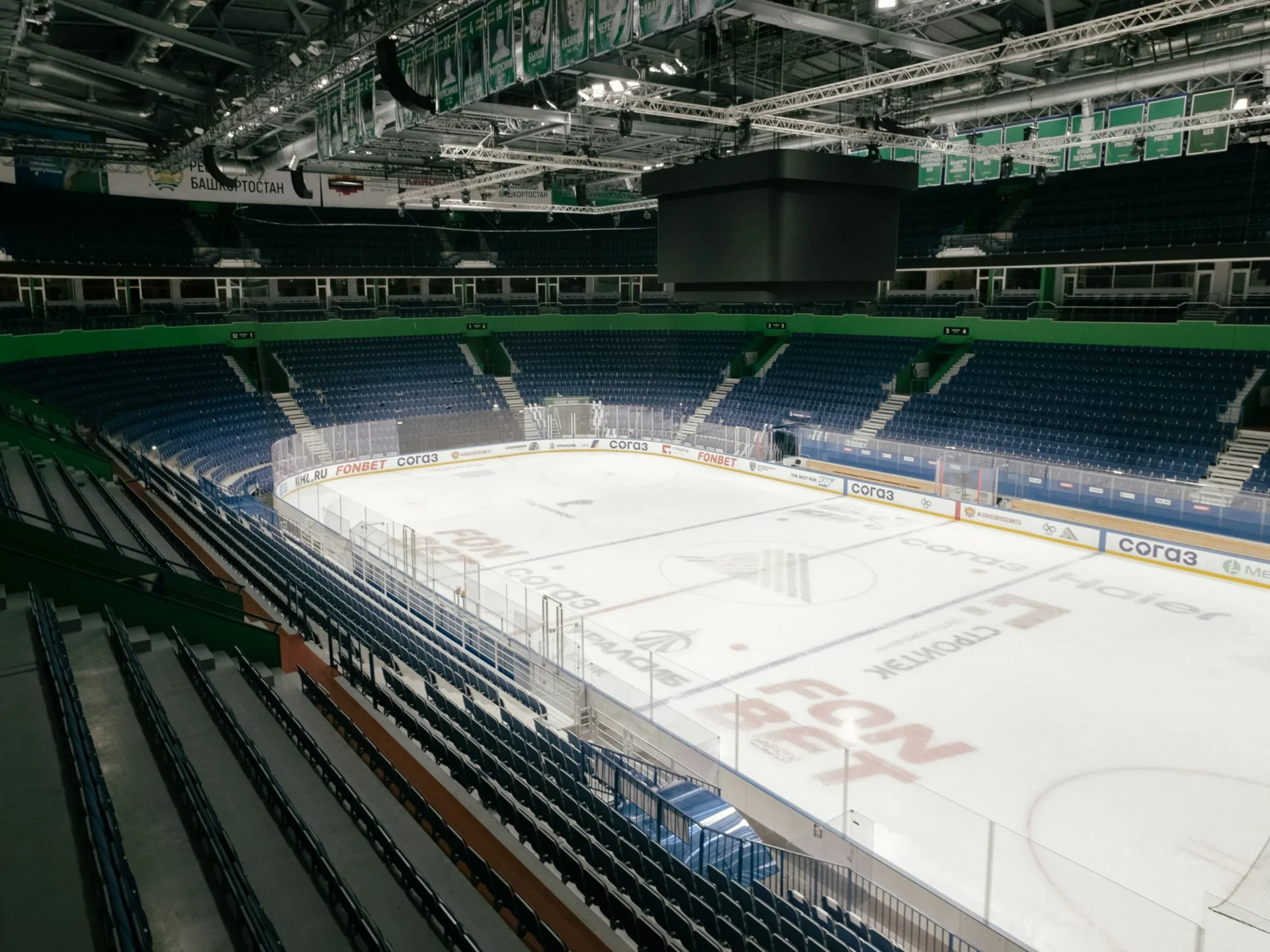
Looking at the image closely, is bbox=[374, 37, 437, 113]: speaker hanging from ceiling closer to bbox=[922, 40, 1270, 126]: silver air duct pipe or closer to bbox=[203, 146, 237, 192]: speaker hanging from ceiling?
bbox=[203, 146, 237, 192]: speaker hanging from ceiling

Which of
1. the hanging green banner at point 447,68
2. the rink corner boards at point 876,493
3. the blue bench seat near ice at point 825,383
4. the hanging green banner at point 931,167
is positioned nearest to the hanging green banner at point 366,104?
the hanging green banner at point 447,68

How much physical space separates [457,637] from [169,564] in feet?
14.0

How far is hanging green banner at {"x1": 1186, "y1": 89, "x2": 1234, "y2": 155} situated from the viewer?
19.3 metres

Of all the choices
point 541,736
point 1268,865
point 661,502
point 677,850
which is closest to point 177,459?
point 661,502

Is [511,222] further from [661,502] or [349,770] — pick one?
[349,770]

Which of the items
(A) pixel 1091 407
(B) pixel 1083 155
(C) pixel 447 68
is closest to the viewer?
(C) pixel 447 68

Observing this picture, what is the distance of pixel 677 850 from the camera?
26.2ft

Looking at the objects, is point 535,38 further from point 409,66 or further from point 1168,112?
point 1168,112

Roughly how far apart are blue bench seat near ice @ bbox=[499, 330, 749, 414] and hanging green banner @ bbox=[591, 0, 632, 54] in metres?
25.4

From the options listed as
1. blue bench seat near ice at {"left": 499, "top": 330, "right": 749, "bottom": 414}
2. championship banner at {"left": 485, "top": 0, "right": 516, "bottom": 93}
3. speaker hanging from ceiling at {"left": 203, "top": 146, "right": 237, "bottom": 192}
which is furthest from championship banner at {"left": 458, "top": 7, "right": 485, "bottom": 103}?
blue bench seat near ice at {"left": 499, "top": 330, "right": 749, "bottom": 414}

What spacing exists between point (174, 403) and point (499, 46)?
21256 millimetres

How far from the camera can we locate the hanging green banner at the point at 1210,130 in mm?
19312

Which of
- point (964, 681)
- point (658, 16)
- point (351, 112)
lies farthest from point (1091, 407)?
point (351, 112)

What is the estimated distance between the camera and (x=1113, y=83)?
15.6 meters
